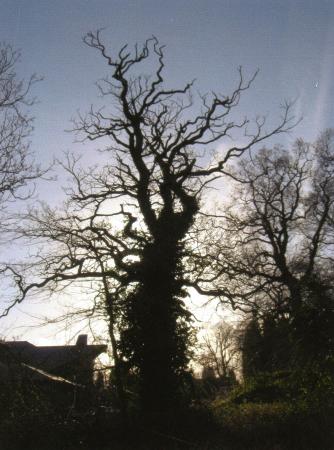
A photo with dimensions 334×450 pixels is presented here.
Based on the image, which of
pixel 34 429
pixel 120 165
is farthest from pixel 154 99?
pixel 34 429

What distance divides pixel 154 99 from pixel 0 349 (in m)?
12.8

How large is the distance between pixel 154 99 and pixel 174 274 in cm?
834

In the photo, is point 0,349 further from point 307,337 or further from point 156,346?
point 307,337

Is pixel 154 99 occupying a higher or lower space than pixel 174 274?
higher

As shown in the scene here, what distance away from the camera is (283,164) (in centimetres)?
2606

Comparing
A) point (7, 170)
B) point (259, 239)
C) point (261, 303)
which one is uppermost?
point (259, 239)

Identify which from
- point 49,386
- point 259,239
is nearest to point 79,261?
point 49,386

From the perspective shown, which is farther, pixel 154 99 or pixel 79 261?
pixel 154 99

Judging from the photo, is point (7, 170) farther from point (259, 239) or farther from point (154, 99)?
point (259, 239)

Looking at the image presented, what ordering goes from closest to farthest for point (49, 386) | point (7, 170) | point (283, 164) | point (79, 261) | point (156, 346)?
point (7, 170), point (49, 386), point (156, 346), point (79, 261), point (283, 164)

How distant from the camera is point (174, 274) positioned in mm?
16984

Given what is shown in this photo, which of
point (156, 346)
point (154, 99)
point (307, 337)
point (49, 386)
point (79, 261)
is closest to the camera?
point (307, 337)

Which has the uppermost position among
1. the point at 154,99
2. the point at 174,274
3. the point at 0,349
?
the point at 154,99

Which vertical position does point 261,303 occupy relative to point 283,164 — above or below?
below
